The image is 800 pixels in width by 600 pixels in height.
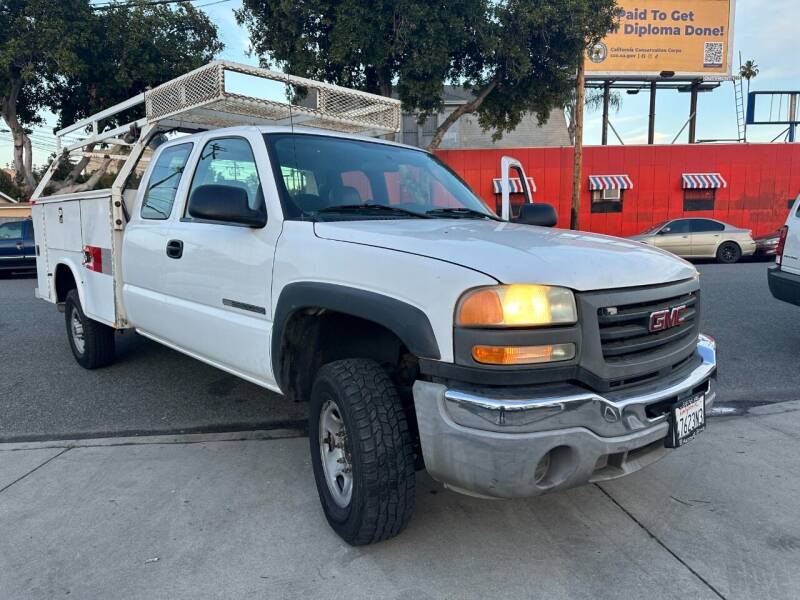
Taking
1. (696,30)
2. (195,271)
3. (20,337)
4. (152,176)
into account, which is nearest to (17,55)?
(20,337)

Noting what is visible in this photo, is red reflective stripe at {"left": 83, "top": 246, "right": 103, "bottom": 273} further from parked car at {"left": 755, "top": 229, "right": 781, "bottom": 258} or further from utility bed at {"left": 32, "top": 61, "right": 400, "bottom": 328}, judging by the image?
parked car at {"left": 755, "top": 229, "right": 781, "bottom": 258}

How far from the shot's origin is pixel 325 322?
314cm

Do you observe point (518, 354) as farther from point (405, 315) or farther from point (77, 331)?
point (77, 331)

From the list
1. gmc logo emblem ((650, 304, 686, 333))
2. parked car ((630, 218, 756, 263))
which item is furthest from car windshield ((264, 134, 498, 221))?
parked car ((630, 218, 756, 263))

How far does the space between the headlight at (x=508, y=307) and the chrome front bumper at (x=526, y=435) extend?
0.25 m

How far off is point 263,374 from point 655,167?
885 inches

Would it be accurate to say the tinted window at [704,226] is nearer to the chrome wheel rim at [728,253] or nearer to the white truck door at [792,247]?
the chrome wheel rim at [728,253]

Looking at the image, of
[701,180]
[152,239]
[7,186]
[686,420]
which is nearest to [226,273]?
[152,239]

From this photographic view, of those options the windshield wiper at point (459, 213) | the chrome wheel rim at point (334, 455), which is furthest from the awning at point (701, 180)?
the chrome wheel rim at point (334, 455)

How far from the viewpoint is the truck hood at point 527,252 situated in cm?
232

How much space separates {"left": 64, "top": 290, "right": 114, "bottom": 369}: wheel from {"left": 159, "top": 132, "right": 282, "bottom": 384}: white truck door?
1.72 metres

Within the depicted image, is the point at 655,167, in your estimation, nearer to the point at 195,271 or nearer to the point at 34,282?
the point at 34,282

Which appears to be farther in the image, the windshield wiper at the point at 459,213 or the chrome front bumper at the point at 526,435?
the windshield wiper at the point at 459,213

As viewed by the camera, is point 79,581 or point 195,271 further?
point 195,271
